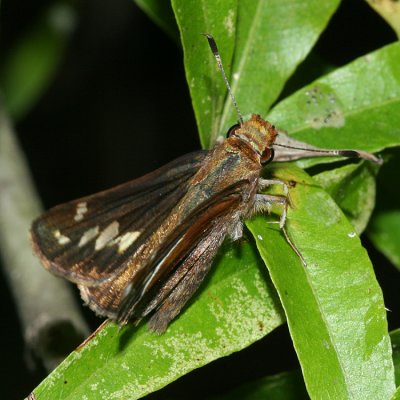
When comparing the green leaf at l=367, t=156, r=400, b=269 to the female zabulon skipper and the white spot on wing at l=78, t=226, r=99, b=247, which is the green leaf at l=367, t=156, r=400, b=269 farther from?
the white spot on wing at l=78, t=226, r=99, b=247

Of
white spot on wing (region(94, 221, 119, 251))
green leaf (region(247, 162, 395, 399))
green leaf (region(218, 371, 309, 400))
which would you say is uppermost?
white spot on wing (region(94, 221, 119, 251))

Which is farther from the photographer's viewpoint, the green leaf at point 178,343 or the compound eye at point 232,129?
the compound eye at point 232,129

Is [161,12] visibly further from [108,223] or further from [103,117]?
[103,117]

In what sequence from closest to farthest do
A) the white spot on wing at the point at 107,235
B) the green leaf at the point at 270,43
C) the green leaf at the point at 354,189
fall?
1. the green leaf at the point at 354,189
2. the green leaf at the point at 270,43
3. the white spot on wing at the point at 107,235

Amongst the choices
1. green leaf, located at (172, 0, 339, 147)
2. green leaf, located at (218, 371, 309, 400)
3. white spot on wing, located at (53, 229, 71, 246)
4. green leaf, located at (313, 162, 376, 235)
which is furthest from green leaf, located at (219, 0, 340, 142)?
green leaf, located at (218, 371, 309, 400)

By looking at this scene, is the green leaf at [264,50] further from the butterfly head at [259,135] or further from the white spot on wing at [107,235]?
the white spot on wing at [107,235]

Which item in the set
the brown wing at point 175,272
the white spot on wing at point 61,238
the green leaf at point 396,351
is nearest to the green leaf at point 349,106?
the brown wing at point 175,272

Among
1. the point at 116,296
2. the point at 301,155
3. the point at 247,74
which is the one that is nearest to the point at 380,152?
the point at 301,155
